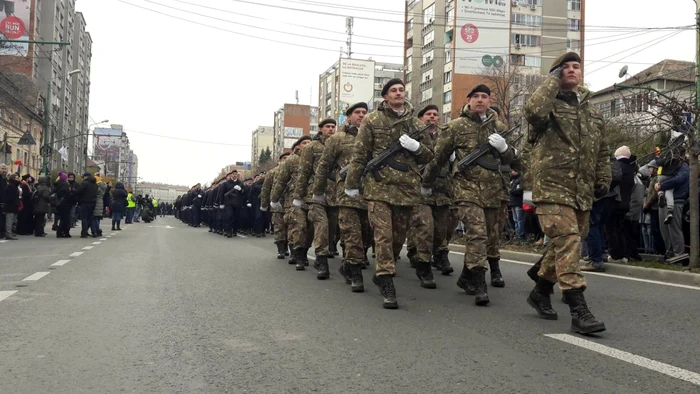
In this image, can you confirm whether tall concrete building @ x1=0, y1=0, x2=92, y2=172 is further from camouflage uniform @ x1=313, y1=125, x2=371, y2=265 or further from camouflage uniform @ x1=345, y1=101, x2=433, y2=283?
camouflage uniform @ x1=345, y1=101, x2=433, y2=283

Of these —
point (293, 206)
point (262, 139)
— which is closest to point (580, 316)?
point (293, 206)

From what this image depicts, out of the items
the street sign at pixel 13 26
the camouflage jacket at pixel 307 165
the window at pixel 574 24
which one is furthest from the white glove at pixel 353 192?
the window at pixel 574 24

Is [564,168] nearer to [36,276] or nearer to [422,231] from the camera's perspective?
[422,231]

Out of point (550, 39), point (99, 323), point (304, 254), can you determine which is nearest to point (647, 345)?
point (99, 323)

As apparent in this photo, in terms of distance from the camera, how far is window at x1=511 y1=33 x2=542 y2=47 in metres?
68.2

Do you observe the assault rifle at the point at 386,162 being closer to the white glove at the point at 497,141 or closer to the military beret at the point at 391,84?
the military beret at the point at 391,84

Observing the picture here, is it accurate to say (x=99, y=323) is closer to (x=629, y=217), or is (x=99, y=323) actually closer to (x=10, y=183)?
→ (x=629, y=217)

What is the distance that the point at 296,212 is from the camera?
9164 mm

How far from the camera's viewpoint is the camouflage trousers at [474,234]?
19.7ft

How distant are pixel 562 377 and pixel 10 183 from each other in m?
15.9

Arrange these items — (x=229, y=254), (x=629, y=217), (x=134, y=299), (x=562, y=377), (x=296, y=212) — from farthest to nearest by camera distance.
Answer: (x=229, y=254) < (x=629, y=217) < (x=296, y=212) < (x=134, y=299) < (x=562, y=377)

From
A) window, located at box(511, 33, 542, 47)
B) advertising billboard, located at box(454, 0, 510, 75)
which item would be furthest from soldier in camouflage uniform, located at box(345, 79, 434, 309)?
window, located at box(511, 33, 542, 47)

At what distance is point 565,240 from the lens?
4.69m

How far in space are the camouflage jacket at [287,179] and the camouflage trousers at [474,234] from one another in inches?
172
